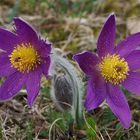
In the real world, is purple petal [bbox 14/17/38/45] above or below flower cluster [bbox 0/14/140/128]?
above

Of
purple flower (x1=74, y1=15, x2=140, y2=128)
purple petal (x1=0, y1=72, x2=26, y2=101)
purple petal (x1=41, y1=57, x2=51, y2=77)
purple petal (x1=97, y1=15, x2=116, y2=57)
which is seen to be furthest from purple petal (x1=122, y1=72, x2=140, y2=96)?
Result: purple petal (x1=0, y1=72, x2=26, y2=101)

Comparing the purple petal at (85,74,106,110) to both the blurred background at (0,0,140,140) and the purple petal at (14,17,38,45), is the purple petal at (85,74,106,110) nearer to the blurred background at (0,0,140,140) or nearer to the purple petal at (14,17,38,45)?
the blurred background at (0,0,140,140)

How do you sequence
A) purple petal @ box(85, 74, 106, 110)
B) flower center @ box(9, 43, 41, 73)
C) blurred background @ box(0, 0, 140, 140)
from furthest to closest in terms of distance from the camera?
blurred background @ box(0, 0, 140, 140) → flower center @ box(9, 43, 41, 73) → purple petal @ box(85, 74, 106, 110)

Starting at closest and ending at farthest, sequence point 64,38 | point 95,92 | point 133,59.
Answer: point 95,92, point 133,59, point 64,38

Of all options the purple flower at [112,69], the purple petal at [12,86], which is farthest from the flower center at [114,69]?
the purple petal at [12,86]

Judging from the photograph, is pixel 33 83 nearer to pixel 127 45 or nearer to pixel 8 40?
pixel 8 40

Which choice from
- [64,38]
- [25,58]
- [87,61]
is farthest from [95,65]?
[64,38]
